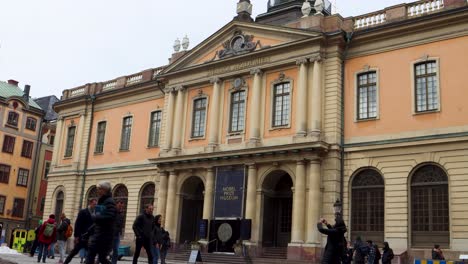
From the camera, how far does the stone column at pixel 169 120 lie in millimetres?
30972

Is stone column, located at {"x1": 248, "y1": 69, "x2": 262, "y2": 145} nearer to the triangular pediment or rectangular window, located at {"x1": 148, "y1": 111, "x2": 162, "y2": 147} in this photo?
the triangular pediment

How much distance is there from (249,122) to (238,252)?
A: 6.42m

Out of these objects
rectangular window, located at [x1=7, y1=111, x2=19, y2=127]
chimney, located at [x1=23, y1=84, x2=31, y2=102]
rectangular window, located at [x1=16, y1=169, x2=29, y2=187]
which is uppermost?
chimney, located at [x1=23, y1=84, x2=31, y2=102]

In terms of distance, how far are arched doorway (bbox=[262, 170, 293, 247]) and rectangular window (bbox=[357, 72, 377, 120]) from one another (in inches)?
186

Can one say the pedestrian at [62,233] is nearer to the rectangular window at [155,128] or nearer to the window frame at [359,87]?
the window frame at [359,87]

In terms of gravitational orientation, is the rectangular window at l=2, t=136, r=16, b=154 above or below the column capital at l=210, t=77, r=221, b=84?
below

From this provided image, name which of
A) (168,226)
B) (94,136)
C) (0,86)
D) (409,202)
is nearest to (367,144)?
(409,202)

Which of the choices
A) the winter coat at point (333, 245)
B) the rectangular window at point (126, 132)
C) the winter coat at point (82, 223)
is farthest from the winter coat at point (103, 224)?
the rectangular window at point (126, 132)

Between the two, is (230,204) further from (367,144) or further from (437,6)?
(437,6)

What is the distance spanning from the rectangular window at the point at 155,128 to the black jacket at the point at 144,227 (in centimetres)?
1939

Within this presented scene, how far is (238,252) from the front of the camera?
25.7 m

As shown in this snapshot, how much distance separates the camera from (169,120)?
103ft

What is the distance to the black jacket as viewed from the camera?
13.6 m

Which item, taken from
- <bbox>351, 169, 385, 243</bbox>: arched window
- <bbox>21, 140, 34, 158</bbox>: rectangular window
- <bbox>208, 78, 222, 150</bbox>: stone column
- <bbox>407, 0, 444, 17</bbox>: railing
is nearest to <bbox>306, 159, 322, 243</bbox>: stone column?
<bbox>351, 169, 385, 243</bbox>: arched window
